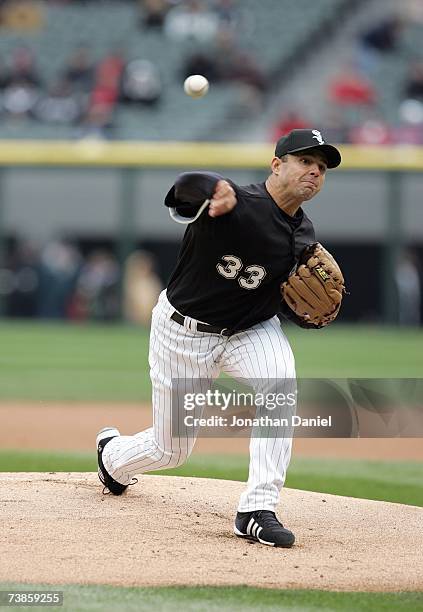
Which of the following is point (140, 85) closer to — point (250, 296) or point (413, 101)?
point (413, 101)

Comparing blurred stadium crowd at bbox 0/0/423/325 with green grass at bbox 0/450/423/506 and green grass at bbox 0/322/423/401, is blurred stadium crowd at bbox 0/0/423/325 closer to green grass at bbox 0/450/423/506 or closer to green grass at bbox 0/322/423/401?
green grass at bbox 0/322/423/401

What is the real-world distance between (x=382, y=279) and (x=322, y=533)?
13.3 metres

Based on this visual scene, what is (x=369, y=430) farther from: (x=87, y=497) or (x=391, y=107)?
(x=391, y=107)

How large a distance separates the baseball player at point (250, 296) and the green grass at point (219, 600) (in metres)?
0.57

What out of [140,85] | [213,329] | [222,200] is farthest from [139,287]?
[222,200]

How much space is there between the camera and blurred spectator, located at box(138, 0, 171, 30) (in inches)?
787

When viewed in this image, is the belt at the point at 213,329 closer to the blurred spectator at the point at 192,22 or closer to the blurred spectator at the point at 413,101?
the blurred spectator at the point at 413,101

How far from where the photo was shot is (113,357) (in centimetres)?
1327

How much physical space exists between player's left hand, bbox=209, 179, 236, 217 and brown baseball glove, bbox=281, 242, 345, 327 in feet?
1.48

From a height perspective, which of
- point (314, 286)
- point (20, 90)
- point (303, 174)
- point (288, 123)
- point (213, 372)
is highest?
point (20, 90)

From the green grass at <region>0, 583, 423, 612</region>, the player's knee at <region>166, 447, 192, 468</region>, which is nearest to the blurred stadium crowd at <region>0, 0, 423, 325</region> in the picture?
the player's knee at <region>166, 447, 192, 468</region>

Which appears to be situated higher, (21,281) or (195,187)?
(195,187)

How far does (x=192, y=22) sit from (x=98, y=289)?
560 cm

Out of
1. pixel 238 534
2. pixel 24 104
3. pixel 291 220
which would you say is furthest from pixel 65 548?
pixel 24 104
